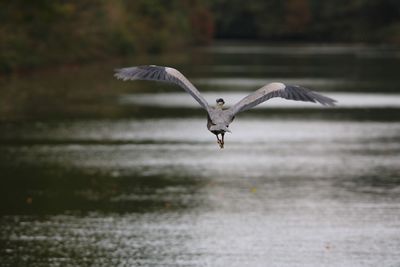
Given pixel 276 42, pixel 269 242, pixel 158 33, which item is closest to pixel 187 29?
pixel 158 33

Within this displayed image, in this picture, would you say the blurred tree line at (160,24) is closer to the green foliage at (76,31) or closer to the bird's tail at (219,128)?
the green foliage at (76,31)

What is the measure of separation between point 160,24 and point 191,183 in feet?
310

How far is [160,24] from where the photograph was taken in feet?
413

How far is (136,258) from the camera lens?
74.8 ft

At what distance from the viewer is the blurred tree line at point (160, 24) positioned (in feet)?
247

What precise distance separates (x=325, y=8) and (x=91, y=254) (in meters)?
154

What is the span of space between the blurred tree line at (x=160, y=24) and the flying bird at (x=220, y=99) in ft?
180

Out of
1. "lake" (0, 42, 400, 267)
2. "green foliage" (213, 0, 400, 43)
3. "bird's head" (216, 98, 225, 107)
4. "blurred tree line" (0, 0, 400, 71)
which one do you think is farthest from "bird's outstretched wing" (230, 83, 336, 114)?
"green foliage" (213, 0, 400, 43)

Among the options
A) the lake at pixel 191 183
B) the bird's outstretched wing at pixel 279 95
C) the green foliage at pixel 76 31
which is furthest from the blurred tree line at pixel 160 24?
the bird's outstretched wing at pixel 279 95

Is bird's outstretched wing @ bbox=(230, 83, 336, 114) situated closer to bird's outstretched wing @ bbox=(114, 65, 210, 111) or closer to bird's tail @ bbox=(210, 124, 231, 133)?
bird's tail @ bbox=(210, 124, 231, 133)

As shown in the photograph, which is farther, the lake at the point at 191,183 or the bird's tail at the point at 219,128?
the lake at the point at 191,183

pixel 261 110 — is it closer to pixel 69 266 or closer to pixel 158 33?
pixel 69 266

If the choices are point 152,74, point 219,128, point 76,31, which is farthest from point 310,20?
point 219,128

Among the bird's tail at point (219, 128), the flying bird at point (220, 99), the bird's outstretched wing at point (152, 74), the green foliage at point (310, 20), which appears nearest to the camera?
the bird's tail at point (219, 128)
